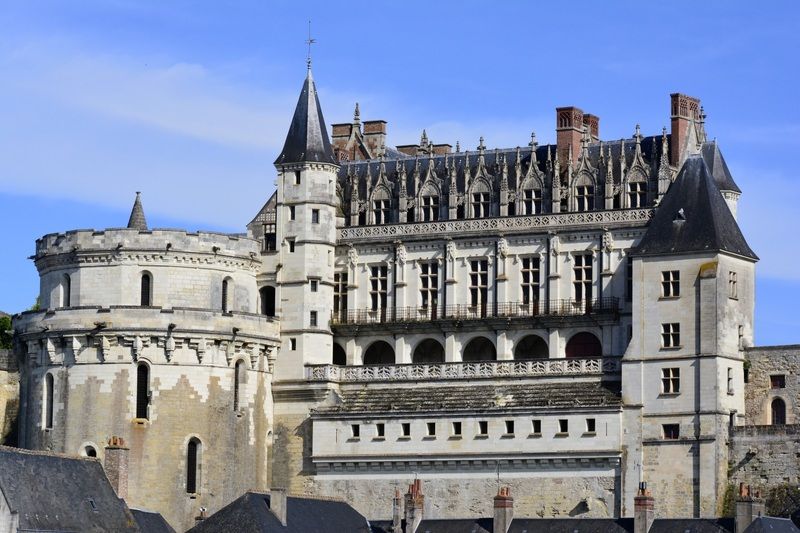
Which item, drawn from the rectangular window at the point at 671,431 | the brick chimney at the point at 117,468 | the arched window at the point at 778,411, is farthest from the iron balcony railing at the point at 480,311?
the brick chimney at the point at 117,468

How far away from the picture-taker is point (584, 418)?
281 ft

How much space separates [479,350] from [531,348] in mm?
2244

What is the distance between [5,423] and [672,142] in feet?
94.8

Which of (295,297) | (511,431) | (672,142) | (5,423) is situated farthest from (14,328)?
(672,142)

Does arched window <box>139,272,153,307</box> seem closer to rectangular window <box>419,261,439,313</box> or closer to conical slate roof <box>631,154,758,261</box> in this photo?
rectangular window <box>419,261,439,313</box>

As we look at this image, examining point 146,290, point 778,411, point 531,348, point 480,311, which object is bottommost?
point 778,411

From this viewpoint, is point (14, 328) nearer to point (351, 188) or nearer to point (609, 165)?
point (351, 188)

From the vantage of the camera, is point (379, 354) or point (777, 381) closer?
point (777, 381)

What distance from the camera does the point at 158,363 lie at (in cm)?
8906

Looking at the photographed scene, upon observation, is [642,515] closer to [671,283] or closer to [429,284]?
[671,283]

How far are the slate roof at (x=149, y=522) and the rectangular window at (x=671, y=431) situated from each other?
62.6 ft

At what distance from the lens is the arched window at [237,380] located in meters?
90.4

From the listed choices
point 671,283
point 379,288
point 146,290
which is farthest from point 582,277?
point 146,290

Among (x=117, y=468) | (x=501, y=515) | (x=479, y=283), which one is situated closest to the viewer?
(x=117, y=468)
